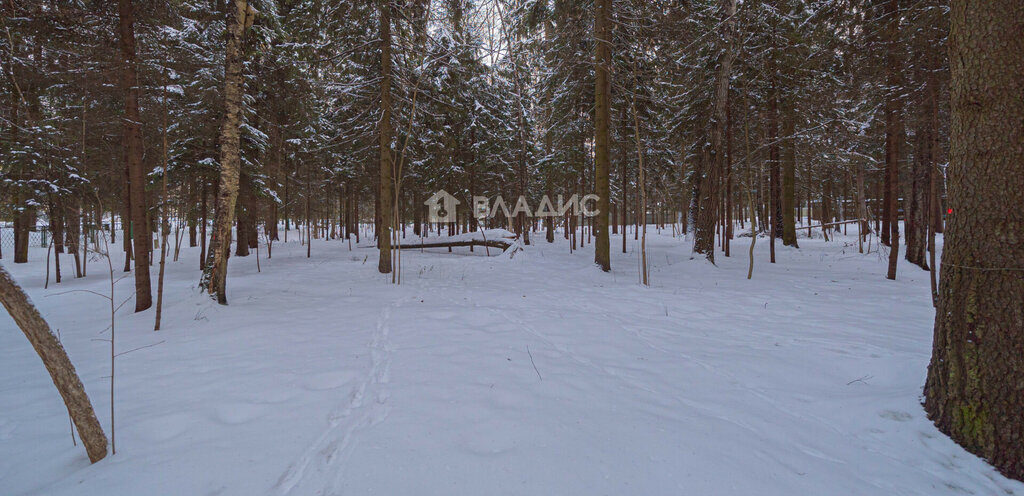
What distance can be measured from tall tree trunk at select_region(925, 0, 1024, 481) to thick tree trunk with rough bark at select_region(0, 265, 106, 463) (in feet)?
16.0

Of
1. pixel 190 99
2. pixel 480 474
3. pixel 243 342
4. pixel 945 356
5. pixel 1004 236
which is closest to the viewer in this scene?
pixel 480 474

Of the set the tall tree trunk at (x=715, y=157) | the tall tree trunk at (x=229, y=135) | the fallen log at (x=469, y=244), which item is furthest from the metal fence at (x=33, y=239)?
the tall tree trunk at (x=715, y=157)

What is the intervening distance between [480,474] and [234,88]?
7.04m

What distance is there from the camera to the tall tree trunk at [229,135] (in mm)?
5914

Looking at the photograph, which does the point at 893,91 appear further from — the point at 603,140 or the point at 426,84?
the point at 426,84

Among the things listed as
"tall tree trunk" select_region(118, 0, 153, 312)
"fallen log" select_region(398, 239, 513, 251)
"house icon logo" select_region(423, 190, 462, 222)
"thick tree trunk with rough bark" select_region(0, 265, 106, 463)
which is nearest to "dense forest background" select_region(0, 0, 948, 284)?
"tall tree trunk" select_region(118, 0, 153, 312)

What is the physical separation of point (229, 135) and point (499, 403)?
6231 mm

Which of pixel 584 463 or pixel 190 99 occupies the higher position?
pixel 190 99

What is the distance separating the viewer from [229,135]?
591cm

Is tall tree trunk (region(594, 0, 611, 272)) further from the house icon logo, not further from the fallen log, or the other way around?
the house icon logo

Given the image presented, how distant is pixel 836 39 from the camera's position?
9570 millimetres

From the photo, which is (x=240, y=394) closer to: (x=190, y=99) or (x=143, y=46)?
(x=143, y=46)

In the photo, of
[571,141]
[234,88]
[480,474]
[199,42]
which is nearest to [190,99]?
[199,42]

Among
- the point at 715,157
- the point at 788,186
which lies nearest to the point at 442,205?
the point at 715,157
